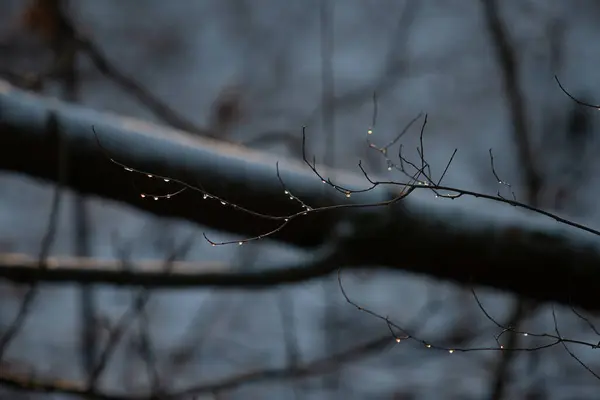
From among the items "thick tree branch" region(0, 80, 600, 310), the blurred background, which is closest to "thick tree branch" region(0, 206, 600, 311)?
"thick tree branch" region(0, 80, 600, 310)

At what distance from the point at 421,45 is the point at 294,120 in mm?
702

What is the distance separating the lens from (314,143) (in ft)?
11.8

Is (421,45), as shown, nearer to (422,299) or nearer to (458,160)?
(458,160)

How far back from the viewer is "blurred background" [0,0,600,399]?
10.0 feet

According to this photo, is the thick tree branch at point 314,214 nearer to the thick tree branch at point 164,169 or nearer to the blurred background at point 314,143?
the thick tree branch at point 164,169

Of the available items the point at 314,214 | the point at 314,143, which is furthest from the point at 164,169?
the point at 314,143

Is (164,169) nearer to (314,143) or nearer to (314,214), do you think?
(314,214)

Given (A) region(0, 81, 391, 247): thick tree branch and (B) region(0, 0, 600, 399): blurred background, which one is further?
(B) region(0, 0, 600, 399): blurred background

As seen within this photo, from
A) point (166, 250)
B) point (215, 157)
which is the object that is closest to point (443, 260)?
point (215, 157)

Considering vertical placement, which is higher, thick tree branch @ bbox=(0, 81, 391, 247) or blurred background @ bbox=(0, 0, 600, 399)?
blurred background @ bbox=(0, 0, 600, 399)

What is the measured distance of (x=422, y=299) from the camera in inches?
143

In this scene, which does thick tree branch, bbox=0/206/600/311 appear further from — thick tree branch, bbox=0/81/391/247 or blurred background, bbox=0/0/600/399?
blurred background, bbox=0/0/600/399

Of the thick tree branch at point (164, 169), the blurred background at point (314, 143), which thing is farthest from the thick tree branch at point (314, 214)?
the blurred background at point (314, 143)

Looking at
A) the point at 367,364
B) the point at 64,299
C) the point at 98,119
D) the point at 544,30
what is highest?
the point at 544,30
